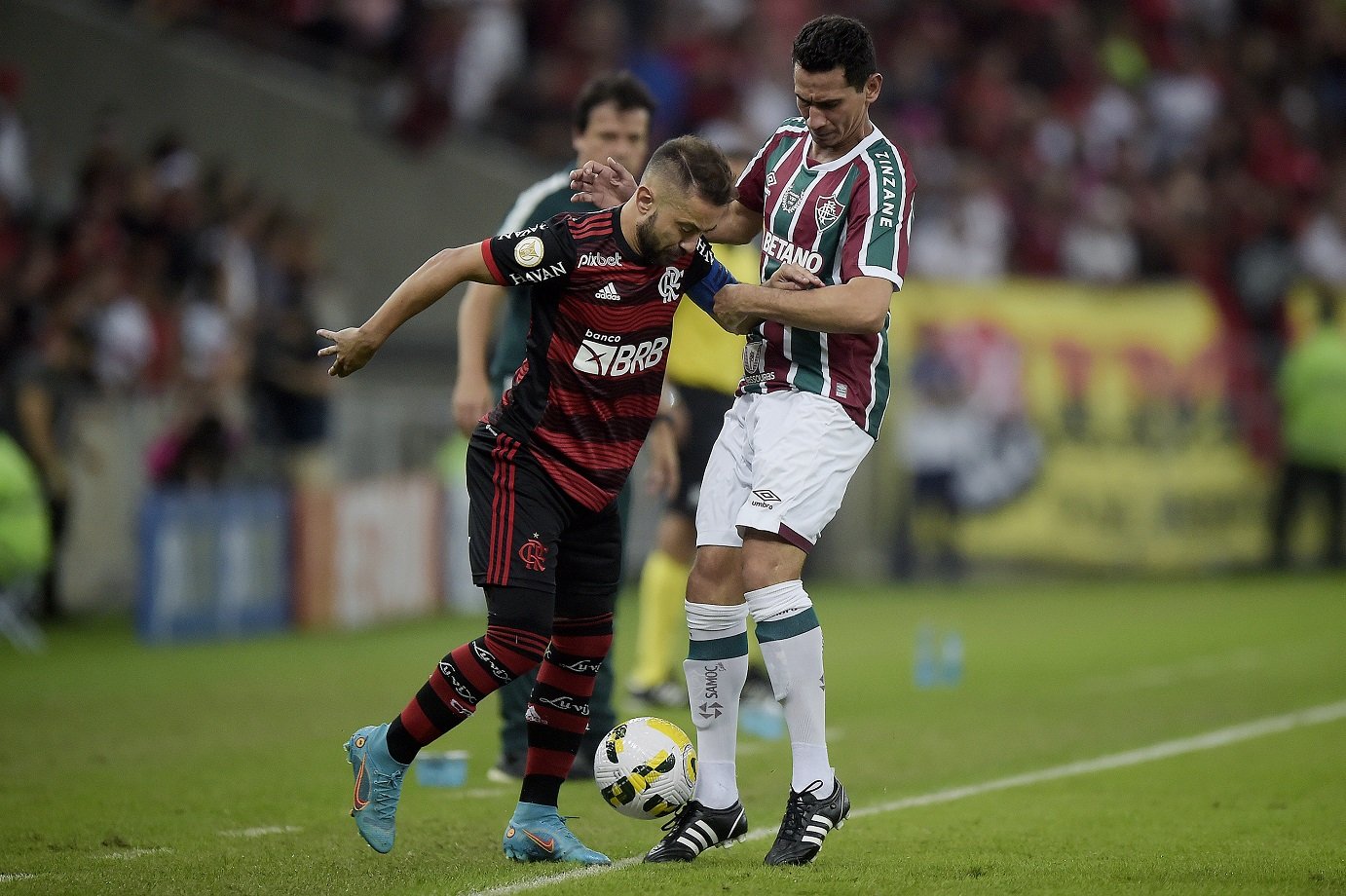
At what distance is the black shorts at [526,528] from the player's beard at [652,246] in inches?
29.3

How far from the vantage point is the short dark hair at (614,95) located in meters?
7.73

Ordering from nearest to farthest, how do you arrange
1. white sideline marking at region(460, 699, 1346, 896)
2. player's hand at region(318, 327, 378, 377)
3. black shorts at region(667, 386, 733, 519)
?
1. player's hand at region(318, 327, 378, 377)
2. white sideline marking at region(460, 699, 1346, 896)
3. black shorts at region(667, 386, 733, 519)

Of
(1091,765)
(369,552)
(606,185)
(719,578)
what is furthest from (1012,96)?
(719,578)

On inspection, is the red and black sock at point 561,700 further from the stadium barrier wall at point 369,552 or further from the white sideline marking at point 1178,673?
the stadium barrier wall at point 369,552

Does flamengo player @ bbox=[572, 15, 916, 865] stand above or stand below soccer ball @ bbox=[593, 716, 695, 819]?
above

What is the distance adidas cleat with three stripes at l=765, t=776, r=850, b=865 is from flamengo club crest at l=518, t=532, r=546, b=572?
1.10m

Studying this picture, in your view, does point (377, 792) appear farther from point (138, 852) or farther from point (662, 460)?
point (662, 460)

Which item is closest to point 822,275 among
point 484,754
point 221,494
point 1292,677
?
point 484,754

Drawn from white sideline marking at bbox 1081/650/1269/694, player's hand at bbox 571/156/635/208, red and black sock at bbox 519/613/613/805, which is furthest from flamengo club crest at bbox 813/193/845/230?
white sideline marking at bbox 1081/650/1269/694

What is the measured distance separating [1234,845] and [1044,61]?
61.6ft

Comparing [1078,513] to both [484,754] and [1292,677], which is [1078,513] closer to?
[1292,677]

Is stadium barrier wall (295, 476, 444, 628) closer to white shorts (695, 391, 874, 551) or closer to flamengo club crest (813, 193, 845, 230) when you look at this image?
white shorts (695, 391, 874, 551)

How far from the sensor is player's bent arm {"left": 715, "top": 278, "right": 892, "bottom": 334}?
5707 mm

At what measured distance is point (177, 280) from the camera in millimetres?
15547
